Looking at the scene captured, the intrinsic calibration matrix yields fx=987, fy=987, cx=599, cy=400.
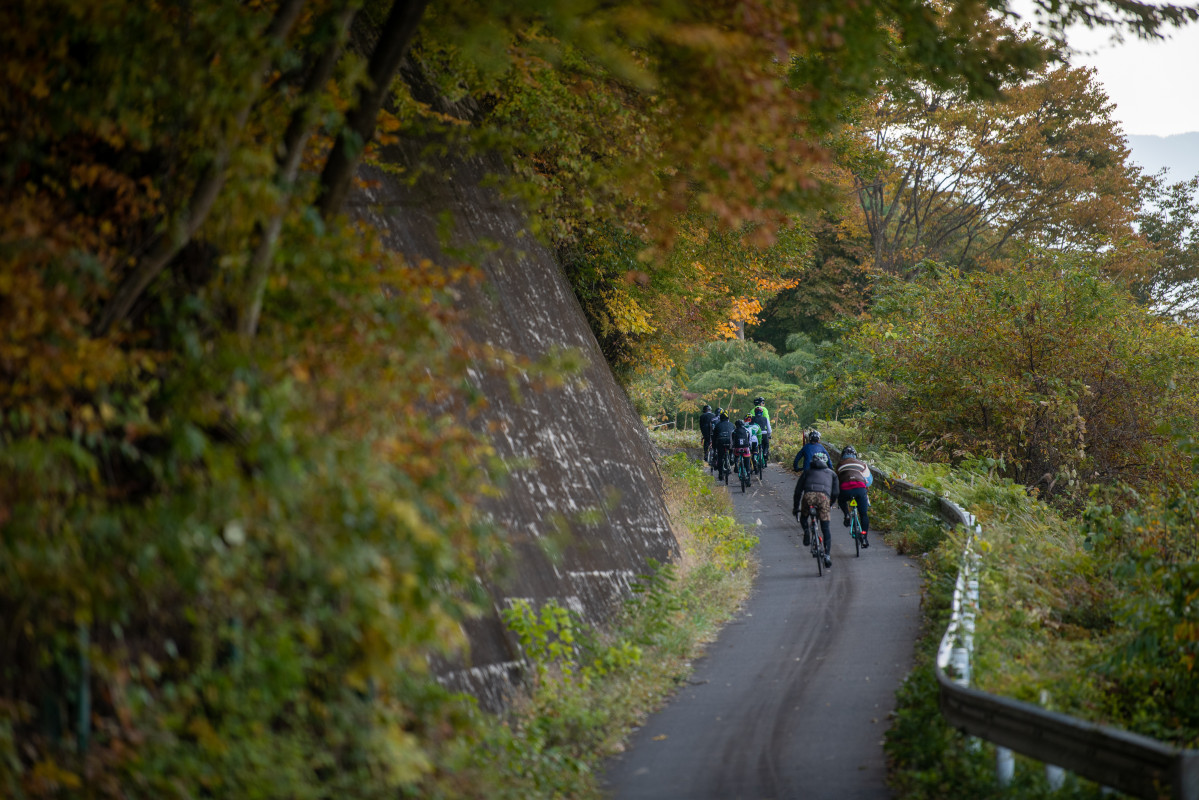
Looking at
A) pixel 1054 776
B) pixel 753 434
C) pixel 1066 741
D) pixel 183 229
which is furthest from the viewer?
pixel 753 434

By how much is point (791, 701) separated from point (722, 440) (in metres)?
18.0

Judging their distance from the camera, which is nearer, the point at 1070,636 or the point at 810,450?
the point at 1070,636

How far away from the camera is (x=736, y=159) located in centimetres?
650

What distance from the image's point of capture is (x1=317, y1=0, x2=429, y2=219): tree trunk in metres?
6.19

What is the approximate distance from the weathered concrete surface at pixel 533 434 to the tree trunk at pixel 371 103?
917 millimetres

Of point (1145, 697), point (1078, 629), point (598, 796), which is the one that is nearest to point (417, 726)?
point (598, 796)

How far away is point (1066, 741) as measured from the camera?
221 inches

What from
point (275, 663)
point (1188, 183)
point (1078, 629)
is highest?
point (1188, 183)

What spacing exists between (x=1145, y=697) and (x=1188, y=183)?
5106cm

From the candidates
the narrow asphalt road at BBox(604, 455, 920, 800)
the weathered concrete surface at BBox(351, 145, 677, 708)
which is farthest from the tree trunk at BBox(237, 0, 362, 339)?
the narrow asphalt road at BBox(604, 455, 920, 800)

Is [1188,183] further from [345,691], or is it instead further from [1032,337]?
[345,691]

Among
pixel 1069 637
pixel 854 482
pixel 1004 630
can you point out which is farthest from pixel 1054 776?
pixel 854 482

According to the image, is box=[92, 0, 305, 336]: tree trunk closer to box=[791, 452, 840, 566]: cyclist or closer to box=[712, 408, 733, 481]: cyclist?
box=[791, 452, 840, 566]: cyclist

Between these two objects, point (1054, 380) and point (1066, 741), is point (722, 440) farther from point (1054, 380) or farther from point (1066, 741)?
point (1066, 741)
